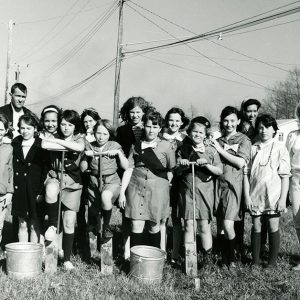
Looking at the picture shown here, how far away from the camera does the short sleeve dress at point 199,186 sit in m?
5.19

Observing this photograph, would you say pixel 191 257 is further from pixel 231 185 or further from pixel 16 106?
pixel 16 106

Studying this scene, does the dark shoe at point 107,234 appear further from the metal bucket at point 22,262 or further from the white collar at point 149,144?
the white collar at point 149,144

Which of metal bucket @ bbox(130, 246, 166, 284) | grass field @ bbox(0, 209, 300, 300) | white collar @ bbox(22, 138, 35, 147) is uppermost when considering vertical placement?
white collar @ bbox(22, 138, 35, 147)

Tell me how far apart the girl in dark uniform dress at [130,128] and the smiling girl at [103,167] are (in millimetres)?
418

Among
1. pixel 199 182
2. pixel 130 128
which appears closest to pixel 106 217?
pixel 199 182

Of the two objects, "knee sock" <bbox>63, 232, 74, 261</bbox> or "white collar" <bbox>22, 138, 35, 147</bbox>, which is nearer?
A: "knee sock" <bbox>63, 232, 74, 261</bbox>

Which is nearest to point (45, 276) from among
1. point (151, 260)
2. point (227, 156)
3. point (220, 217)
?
point (151, 260)

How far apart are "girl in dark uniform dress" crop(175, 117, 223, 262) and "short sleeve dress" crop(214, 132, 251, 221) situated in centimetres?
12

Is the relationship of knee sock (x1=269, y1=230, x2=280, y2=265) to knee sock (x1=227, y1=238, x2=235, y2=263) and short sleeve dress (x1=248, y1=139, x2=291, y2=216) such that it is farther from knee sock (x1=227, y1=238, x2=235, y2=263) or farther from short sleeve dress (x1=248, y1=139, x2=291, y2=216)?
knee sock (x1=227, y1=238, x2=235, y2=263)

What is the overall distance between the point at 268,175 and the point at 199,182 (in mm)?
952

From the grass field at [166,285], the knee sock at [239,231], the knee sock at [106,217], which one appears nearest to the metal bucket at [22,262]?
the grass field at [166,285]

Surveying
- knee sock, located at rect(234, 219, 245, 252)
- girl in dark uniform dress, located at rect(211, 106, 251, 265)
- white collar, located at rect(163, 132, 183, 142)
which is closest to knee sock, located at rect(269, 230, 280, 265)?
girl in dark uniform dress, located at rect(211, 106, 251, 265)

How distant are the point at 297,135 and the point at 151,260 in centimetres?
267

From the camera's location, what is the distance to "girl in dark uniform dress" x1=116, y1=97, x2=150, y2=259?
5805mm
